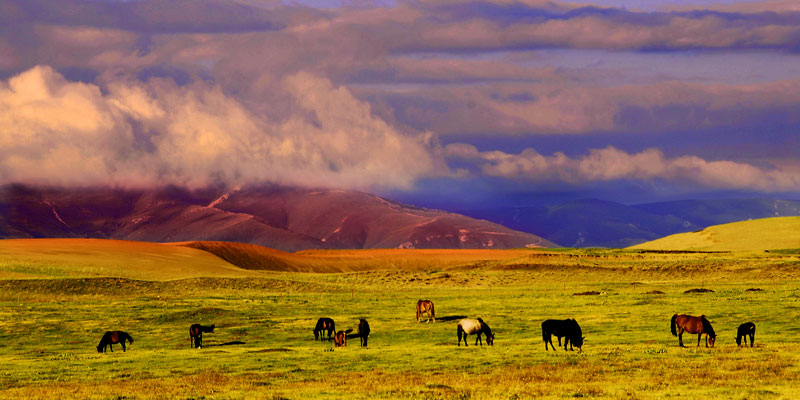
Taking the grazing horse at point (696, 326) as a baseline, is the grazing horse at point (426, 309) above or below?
above

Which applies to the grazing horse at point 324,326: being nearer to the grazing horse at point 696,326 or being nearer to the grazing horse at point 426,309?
the grazing horse at point 426,309

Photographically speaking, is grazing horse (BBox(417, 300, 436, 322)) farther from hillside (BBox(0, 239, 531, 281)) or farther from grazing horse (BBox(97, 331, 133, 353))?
hillside (BBox(0, 239, 531, 281))


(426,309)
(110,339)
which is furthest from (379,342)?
(110,339)

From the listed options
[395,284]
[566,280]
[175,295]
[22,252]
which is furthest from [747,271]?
[22,252]

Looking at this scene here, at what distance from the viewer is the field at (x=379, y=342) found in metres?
31.0

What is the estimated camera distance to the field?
3097cm

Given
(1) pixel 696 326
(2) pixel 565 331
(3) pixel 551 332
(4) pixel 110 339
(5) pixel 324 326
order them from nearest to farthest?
(2) pixel 565 331 < (1) pixel 696 326 < (3) pixel 551 332 < (4) pixel 110 339 < (5) pixel 324 326

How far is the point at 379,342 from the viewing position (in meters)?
52.0

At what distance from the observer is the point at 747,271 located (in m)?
117

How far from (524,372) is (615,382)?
4315mm

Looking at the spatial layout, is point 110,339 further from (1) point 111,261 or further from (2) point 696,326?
(1) point 111,261

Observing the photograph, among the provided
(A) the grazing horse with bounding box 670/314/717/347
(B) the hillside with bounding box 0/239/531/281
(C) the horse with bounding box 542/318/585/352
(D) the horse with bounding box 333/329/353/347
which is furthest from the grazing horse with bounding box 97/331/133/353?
(B) the hillside with bounding box 0/239/531/281

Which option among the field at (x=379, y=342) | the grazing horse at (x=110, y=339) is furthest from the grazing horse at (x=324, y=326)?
the grazing horse at (x=110, y=339)

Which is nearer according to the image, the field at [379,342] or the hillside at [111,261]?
the field at [379,342]
